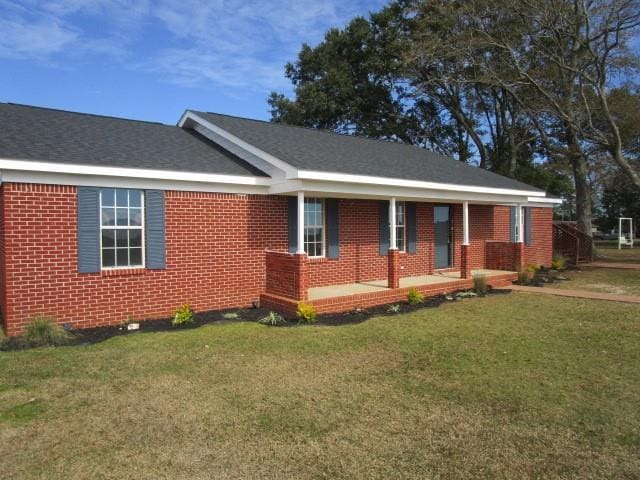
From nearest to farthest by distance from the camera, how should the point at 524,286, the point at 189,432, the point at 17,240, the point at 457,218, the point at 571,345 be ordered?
the point at 189,432 < the point at 571,345 < the point at 17,240 < the point at 524,286 < the point at 457,218

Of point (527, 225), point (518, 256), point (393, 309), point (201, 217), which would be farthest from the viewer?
point (527, 225)

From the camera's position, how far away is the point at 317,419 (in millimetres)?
4641

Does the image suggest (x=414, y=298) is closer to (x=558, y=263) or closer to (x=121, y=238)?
(x=121, y=238)

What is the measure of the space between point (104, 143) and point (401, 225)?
8.02 metres

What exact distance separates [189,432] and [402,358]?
10.8ft

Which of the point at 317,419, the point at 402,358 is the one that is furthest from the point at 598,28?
the point at 317,419

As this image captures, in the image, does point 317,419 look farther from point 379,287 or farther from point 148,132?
point 148,132

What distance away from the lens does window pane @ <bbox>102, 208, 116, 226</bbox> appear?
28.5 ft

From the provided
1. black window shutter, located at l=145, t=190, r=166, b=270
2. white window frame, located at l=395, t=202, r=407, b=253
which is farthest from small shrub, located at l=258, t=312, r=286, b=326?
white window frame, located at l=395, t=202, r=407, b=253

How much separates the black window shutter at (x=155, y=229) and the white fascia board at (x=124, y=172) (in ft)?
1.29

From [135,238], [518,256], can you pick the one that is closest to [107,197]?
[135,238]

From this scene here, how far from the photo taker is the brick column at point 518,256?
50.1 ft

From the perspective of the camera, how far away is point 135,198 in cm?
898

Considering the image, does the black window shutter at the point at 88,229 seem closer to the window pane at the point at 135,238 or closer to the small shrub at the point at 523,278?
the window pane at the point at 135,238
